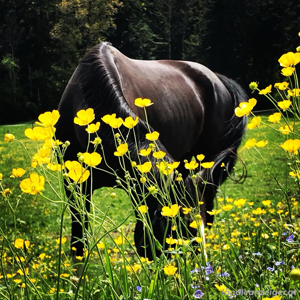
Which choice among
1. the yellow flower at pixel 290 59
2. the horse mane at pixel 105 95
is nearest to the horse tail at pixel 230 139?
the horse mane at pixel 105 95

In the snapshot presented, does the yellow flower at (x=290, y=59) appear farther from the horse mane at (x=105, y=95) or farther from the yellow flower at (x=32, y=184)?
the horse mane at (x=105, y=95)

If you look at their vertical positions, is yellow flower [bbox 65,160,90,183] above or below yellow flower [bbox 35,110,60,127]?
below

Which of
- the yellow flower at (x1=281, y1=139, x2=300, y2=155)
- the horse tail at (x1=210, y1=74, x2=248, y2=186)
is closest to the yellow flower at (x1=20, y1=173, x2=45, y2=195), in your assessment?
the yellow flower at (x1=281, y1=139, x2=300, y2=155)

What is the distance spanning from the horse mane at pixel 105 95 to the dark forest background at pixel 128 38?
1836cm

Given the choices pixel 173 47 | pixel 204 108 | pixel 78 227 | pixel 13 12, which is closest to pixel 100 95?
pixel 78 227

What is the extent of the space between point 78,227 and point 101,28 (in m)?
20.7

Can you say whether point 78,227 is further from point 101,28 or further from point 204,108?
Result: point 101,28

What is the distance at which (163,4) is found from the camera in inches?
1174

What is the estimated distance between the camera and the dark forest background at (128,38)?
22000mm

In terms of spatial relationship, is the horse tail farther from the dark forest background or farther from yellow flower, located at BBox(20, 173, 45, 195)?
the dark forest background

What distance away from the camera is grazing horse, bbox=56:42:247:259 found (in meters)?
2.67

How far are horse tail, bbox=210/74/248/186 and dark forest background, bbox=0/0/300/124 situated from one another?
55.8ft

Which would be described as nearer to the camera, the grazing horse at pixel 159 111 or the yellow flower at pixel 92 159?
the yellow flower at pixel 92 159

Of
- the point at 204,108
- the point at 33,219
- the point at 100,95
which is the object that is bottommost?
the point at 33,219
